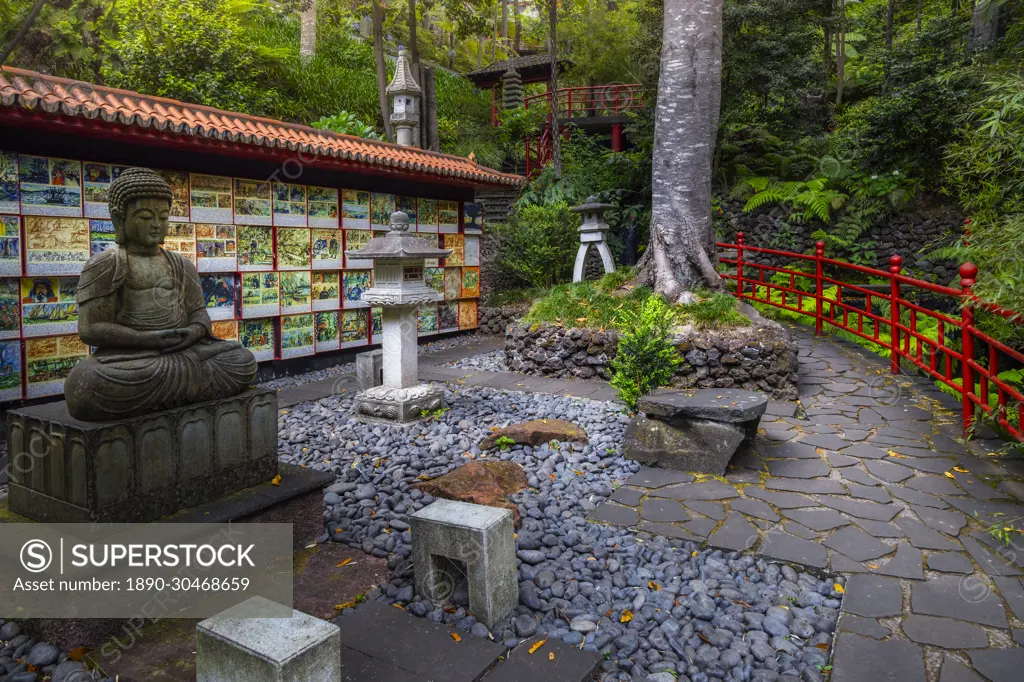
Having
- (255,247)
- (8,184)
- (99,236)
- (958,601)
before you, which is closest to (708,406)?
(958,601)

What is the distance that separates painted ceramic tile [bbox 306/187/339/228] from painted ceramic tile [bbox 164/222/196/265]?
178 cm

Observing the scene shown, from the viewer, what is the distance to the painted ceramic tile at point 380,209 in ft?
34.3

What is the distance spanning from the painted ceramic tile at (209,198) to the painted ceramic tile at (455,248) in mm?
4318

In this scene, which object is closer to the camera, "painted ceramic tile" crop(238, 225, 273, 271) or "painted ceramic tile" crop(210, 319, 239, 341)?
"painted ceramic tile" crop(210, 319, 239, 341)

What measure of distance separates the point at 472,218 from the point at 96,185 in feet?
21.7

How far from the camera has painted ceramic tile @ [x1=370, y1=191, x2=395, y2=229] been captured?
1046cm

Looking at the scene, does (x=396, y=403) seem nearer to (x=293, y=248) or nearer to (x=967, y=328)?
(x=293, y=248)

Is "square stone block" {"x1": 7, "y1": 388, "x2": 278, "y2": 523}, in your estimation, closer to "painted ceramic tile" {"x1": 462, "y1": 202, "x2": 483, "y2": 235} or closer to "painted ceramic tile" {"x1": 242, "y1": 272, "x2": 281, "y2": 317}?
"painted ceramic tile" {"x1": 242, "y1": 272, "x2": 281, "y2": 317}

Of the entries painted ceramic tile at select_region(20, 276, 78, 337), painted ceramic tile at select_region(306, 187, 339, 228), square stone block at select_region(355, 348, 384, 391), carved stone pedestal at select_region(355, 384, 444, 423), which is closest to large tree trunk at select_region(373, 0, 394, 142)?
painted ceramic tile at select_region(306, 187, 339, 228)

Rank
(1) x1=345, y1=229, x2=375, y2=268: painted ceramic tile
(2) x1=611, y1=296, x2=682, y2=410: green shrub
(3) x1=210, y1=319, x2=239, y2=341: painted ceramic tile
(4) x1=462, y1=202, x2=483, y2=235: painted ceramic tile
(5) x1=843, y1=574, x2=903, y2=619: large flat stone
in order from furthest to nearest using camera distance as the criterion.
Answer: (4) x1=462, y1=202, x2=483, y2=235: painted ceramic tile < (1) x1=345, y1=229, x2=375, y2=268: painted ceramic tile < (3) x1=210, y1=319, x2=239, y2=341: painted ceramic tile < (2) x1=611, y1=296, x2=682, y2=410: green shrub < (5) x1=843, y1=574, x2=903, y2=619: large flat stone

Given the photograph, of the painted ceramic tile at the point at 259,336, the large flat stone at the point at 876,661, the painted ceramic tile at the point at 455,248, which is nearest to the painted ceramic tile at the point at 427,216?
the painted ceramic tile at the point at 455,248

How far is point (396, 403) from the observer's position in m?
6.93

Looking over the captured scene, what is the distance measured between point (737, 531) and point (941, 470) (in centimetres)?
221

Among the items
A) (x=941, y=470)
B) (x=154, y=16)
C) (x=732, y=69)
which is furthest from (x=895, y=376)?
(x=154, y=16)
